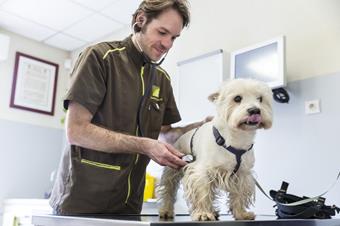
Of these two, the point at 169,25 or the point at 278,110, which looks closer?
the point at 169,25

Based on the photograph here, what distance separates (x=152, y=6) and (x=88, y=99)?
1.40 feet

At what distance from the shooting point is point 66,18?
3633mm

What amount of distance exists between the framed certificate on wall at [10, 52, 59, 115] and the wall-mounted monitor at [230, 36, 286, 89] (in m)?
2.48

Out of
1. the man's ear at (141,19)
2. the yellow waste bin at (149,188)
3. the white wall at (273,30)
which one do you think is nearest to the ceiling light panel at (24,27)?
the white wall at (273,30)

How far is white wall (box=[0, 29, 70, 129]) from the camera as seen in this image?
12.6ft

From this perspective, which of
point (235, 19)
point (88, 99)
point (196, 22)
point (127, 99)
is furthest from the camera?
point (196, 22)

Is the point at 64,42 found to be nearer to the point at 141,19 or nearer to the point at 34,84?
the point at 34,84

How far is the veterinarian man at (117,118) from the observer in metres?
1.20

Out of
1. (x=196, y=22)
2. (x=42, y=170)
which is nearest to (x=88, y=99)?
(x=196, y=22)

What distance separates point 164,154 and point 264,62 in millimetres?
1327

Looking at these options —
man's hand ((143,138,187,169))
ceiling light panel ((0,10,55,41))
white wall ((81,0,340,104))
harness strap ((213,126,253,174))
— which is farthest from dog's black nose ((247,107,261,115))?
ceiling light panel ((0,10,55,41))

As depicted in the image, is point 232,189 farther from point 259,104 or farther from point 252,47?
point 252,47

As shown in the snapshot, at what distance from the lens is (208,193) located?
106 cm

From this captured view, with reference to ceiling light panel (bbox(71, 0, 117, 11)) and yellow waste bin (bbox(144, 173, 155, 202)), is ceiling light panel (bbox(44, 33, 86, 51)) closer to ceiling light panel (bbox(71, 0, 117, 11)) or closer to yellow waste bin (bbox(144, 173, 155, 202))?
ceiling light panel (bbox(71, 0, 117, 11))
